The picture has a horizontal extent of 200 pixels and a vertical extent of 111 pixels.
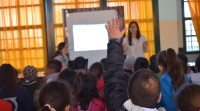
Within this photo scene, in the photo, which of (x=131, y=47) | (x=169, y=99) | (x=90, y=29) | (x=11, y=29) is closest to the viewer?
(x=169, y=99)

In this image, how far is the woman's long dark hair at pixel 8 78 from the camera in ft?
9.53

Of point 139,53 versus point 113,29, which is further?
point 139,53

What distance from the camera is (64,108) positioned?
1606 mm

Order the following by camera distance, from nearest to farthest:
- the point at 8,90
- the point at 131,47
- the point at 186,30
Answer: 1. the point at 8,90
2. the point at 131,47
3. the point at 186,30

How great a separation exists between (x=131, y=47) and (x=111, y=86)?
4.06 metres

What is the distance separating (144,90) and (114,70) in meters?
0.19

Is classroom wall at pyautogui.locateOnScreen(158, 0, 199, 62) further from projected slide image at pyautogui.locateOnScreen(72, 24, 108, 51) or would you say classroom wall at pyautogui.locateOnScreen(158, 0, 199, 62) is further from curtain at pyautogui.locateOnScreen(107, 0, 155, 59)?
projected slide image at pyautogui.locateOnScreen(72, 24, 108, 51)

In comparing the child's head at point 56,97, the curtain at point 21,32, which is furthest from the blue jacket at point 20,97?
the curtain at point 21,32

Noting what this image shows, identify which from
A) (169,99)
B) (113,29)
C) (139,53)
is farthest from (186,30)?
(113,29)

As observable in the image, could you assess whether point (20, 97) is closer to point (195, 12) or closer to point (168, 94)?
point (168, 94)

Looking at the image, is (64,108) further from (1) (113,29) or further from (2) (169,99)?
(2) (169,99)

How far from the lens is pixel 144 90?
5.03 ft

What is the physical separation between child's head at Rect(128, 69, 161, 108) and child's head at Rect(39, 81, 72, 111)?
31cm

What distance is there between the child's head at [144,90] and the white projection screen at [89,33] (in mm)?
4465
